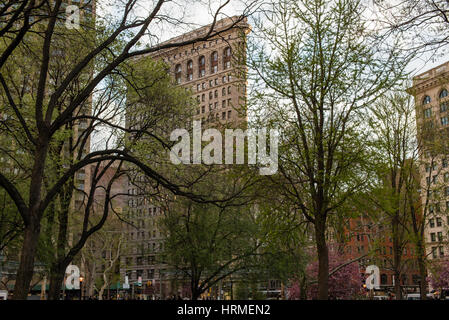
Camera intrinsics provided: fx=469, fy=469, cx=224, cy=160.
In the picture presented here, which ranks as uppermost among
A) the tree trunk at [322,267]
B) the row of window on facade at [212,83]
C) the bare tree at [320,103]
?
the row of window on facade at [212,83]

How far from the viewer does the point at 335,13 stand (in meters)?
17.8

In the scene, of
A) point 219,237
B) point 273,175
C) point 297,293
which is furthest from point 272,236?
point 297,293

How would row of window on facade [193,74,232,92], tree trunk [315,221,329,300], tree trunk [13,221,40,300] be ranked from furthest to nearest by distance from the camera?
row of window on facade [193,74,232,92] < tree trunk [315,221,329,300] < tree trunk [13,221,40,300]

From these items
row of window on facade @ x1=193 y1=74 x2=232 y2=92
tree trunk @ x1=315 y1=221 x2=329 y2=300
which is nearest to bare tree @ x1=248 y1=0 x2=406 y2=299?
tree trunk @ x1=315 y1=221 x2=329 y2=300

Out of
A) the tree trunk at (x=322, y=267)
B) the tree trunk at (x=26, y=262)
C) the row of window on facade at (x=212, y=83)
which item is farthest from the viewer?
the row of window on facade at (x=212, y=83)

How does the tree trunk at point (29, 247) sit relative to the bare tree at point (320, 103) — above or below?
below

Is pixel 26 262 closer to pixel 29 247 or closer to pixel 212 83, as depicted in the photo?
pixel 29 247

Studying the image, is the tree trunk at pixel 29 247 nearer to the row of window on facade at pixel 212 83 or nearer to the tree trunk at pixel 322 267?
the tree trunk at pixel 322 267

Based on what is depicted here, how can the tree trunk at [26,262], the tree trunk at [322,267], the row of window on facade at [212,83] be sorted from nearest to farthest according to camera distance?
the tree trunk at [26,262]
the tree trunk at [322,267]
the row of window on facade at [212,83]

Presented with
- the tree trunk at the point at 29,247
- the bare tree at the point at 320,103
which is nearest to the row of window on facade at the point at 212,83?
the bare tree at the point at 320,103

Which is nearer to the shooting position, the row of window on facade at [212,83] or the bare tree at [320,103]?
the bare tree at [320,103]

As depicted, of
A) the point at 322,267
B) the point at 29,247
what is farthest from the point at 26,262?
the point at 322,267

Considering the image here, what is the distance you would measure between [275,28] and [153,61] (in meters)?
7.10

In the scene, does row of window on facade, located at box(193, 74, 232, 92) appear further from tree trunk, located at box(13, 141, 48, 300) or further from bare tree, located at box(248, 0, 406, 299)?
tree trunk, located at box(13, 141, 48, 300)
